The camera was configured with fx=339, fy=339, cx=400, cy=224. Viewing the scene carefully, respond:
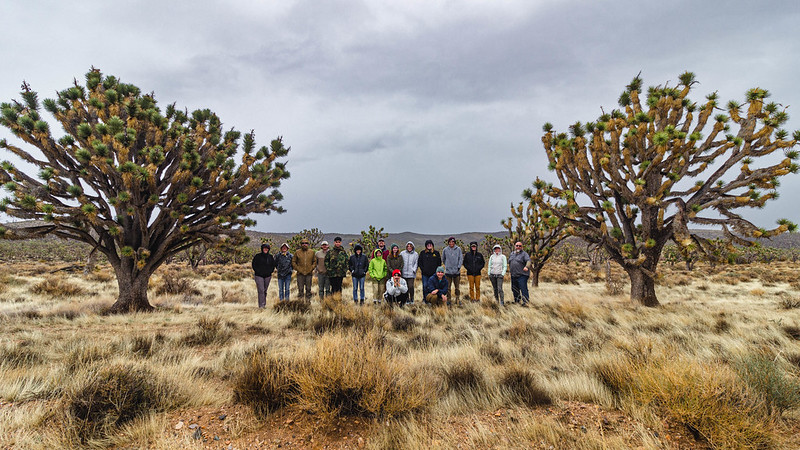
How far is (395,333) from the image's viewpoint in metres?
6.83

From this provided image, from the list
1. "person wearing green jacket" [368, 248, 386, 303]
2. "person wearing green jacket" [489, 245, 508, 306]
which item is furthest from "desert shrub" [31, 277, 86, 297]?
"person wearing green jacket" [489, 245, 508, 306]

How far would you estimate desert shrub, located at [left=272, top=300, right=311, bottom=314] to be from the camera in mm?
8812

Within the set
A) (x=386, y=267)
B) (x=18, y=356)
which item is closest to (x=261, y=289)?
(x=386, y=267)

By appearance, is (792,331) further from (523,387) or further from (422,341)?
(422,341)

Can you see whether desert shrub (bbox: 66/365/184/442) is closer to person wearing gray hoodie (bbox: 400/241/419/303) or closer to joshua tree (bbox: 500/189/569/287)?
person wearing gray hoodie (bbox: 400/241/419/303)

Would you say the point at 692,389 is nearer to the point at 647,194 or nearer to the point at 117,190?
the point at 647,194

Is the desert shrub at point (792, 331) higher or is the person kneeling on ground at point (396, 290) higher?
the person kneeling on ground at point (396, 290)

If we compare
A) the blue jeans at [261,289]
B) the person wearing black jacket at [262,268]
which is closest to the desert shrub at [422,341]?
the person wearing black jacket at [262,268]

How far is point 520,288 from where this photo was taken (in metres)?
10.6

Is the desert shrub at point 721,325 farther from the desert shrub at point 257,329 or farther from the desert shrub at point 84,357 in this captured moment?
the desert shrub at point 84,357

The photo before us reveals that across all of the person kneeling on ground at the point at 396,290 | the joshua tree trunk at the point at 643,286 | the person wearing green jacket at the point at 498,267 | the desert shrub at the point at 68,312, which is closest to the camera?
the desert shrub at the point at 68,312

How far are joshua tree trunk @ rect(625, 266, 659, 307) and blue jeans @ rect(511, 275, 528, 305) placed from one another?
3.25m

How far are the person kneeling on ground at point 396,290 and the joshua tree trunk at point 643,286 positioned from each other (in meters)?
7.01

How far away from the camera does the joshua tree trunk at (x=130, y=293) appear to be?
866 cm
